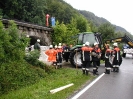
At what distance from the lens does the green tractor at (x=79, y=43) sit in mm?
17436

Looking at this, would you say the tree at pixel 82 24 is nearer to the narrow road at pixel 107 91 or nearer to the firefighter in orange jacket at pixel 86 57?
the firefighter in orange jacket at pixel 86 57

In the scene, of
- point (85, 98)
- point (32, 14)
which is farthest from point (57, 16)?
point (85, 98)

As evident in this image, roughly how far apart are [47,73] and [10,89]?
376 cm

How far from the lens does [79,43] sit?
18609 mm

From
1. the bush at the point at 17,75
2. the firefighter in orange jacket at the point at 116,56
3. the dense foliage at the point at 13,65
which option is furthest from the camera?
the firefighter in orange jacket at the point at 116,56

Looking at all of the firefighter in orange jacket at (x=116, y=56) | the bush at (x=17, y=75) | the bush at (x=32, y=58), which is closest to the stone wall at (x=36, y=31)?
the bush at (x=32, y=58)

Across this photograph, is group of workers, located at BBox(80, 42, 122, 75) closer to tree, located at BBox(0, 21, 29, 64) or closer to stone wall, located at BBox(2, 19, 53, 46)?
tree, located at BBox(0, 21, 29, 64)

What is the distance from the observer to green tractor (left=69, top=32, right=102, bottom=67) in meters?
17.4

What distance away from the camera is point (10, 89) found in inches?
421

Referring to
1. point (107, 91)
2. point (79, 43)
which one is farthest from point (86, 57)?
point (107, 91)

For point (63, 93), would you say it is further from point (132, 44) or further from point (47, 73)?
point (132, 44)

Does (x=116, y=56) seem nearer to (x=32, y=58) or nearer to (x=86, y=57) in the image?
(x=86, y=57)

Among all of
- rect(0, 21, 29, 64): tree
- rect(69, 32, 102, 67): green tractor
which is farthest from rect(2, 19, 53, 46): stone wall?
rect(0, 21, 29, 64): tree

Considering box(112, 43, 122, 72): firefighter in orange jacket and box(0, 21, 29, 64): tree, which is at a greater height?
box(0, 21, 29, 64): tree
